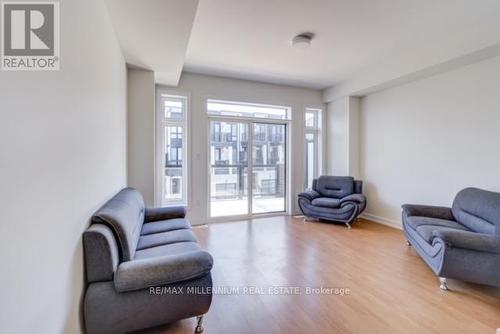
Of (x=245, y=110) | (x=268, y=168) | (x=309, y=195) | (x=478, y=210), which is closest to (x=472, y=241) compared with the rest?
(x=478, y=210)

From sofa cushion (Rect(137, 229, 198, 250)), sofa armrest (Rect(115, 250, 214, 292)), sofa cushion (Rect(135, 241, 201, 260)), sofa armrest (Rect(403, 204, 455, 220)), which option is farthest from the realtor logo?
sofa armrest (Rect(403, 204, 455, 220))

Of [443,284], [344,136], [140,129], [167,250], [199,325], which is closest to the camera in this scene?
[199,325]

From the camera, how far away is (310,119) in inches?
226

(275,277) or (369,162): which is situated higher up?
(369,162)

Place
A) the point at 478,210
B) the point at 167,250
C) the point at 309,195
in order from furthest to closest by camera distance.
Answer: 1. the point at 309,195
2. the point at 478,210
3. the point at 167,250

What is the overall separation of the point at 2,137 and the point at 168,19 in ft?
6.45

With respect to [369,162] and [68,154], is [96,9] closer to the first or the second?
[68,154]

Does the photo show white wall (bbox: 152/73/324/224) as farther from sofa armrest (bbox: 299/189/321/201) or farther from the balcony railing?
sofa armrest (bbox: 299/189/321/201)

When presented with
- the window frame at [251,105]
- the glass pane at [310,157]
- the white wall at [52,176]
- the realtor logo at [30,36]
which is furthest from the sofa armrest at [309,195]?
the realtor logo at [30,36]

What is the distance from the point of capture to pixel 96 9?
184cm

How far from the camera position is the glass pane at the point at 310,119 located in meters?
5.71

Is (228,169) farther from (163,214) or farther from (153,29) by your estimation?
(153,29)

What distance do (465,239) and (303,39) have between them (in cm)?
281

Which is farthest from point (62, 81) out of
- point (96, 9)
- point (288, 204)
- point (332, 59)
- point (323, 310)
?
point (288, 204)
